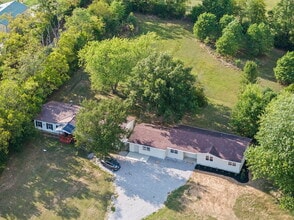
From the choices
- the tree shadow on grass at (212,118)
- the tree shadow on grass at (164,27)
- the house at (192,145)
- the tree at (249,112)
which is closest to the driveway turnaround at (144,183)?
the house at (192,145)

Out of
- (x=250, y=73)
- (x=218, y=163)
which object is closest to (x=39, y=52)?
(x=250, y=73)

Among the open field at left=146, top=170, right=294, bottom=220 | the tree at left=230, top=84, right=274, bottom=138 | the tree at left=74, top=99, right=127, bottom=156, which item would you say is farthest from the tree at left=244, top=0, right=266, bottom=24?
the open field at left=146, top=170, right=294, bottom=220

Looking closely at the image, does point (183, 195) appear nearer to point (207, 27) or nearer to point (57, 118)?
point (57, 118)

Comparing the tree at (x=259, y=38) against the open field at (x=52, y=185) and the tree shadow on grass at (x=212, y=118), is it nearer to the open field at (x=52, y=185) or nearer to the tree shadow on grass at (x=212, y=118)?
the tree shadow on grass at (x=212, y=118)

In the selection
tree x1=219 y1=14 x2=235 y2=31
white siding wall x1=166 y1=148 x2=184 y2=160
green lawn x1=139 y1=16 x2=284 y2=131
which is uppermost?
tree x1=219 y1=14 x2=235 y2=31

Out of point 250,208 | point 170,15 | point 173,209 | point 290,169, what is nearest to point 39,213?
point 173,209

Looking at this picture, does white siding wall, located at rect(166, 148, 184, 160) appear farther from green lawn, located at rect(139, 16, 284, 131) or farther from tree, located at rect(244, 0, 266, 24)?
tree, located at rect(244, 0, 266, 24)
